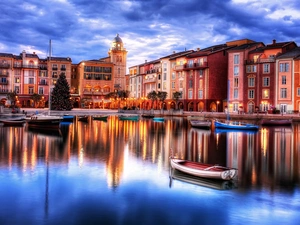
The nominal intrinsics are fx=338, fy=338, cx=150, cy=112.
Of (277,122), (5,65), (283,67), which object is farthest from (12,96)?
(283,67)

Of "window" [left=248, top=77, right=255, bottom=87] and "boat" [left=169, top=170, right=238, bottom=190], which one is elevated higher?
"window" [left=248, top=77, right=255, bottom=87]

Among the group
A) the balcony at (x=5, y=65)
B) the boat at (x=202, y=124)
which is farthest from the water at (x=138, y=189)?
the balcony at (x=5, y=65)

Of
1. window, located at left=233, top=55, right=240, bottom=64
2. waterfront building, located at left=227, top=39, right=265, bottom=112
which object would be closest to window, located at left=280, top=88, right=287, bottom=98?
waterfront building, located at left=227, top=39, right=265, bottom=112

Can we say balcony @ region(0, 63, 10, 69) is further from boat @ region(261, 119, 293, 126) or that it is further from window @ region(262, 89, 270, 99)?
boat @ region(261, 119, 293, 126)

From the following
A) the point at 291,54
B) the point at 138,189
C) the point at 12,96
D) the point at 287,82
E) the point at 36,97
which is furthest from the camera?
the point at 36,97

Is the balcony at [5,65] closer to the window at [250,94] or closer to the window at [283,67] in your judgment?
the window at [250,94]

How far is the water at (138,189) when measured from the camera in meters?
12.9

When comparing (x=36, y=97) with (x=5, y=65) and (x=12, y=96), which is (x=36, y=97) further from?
(x=5, y=65)

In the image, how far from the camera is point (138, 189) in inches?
650

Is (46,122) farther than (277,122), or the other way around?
(277,122)

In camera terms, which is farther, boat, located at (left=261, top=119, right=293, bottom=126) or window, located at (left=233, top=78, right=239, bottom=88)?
window, located at (left=233, top=78, right=239, bottom=88)

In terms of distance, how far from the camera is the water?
12906mm

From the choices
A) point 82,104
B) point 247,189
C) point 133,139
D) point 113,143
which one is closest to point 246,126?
point 133,139

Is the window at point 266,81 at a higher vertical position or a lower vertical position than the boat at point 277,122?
higher
